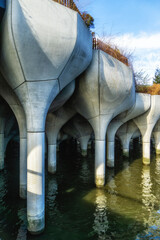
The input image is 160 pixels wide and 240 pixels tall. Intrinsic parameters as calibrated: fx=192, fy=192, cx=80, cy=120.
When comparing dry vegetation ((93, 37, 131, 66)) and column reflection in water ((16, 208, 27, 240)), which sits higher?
dry vegetation ((93, 37, 131, 66))

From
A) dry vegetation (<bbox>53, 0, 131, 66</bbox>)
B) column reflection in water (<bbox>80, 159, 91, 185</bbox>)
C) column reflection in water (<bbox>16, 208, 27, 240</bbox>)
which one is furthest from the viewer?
column reflection in water (<bbox>80, 159, 91, 185</bbox>)

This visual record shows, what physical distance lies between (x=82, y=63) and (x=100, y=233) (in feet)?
19.6

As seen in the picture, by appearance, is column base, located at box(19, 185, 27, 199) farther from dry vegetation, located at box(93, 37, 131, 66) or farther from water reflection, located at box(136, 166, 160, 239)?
dry vegetation, located at box(93, 37, 131, 66)

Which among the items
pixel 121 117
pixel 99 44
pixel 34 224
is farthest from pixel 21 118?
pixel 121 117

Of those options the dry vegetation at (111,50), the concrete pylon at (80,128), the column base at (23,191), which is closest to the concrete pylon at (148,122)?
the concrete pylon at (80,128)

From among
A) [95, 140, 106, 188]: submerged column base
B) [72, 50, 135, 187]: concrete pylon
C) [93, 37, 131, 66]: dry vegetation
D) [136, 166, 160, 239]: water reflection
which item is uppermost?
[93, 37, 131, 66]: dry vegetation

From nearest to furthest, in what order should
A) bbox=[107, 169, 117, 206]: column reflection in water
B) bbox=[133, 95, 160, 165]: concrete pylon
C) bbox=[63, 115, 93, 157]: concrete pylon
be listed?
bbox=[107, 169, 117, 206]: column reflection in water
bbox=[133, 95, 160, 165]: concrete pylon
bbox=[63, 115, 93, 157]: concrete pylon

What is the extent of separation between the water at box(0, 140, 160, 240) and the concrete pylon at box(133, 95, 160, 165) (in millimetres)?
4342

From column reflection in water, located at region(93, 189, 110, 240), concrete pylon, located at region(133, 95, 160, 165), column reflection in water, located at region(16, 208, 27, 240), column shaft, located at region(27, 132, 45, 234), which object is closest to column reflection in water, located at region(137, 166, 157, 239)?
column reflection in water, located at region(93, 189, 110, 240)

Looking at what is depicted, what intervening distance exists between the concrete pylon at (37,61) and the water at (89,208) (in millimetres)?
953

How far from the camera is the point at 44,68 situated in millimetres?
6004

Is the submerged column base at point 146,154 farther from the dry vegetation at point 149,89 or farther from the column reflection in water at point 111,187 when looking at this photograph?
the dry vegetation at point 149,89

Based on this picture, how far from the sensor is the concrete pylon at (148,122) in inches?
667

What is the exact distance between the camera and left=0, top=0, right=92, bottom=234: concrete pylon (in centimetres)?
547
